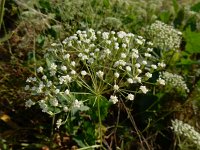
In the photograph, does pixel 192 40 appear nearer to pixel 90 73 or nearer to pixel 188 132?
pixel 188 132

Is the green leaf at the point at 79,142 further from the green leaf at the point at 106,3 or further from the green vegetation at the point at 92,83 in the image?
the green leaf at the point at 106,3

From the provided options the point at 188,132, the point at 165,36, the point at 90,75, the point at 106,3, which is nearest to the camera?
the point at 90,75

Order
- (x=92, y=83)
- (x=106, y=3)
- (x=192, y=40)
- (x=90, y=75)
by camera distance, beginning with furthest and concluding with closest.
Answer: (x=106, y=3) → (x=192, y=40) → (x=92, y=83) → (x=90, y=75)

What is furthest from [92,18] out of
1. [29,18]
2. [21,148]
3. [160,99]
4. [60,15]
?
[21,148]

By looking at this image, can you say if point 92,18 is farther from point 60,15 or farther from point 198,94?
point 198,94

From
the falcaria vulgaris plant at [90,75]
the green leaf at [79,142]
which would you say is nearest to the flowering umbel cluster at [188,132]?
the falcaria vulgaris plant at [90,75]

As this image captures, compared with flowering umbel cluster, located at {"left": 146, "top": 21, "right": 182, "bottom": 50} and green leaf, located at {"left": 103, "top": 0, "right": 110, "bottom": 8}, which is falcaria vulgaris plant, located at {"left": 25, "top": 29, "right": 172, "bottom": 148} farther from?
green leaf, located at {"left": 103, "top": 0, "right": 110, "bottom": 8}

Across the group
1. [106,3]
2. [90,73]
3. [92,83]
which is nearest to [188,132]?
[92,83]

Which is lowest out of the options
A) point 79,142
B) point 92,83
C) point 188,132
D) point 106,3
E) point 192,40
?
point 79,142
